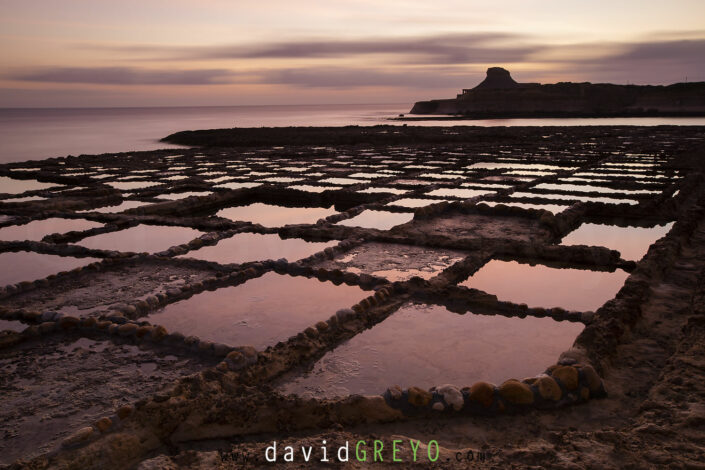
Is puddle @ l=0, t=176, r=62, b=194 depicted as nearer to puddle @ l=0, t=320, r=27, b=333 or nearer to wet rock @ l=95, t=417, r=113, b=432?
puddle @ l=0, t=320, r=27, b=333

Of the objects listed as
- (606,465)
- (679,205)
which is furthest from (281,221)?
(606,465)

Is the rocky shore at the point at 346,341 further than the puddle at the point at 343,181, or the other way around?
the puddle at the point at 343,181

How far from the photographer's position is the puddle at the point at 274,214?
29.8 ft

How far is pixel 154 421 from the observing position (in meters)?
2.85

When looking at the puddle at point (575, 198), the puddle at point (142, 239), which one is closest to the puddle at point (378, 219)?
the puddle at point (142, 239)

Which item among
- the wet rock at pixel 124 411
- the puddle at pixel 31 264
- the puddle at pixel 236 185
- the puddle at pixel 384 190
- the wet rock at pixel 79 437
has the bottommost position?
the wet rock at pixel 79 437

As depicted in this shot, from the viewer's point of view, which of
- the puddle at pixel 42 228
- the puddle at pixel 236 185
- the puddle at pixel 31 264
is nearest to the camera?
the puddle at pixel 31 264

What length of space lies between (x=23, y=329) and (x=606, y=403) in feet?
13.3

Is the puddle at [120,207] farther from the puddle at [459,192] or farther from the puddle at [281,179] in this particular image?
the puddle at [459,192]

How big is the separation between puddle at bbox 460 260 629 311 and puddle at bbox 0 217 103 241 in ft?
19.3

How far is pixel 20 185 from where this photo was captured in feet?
47.2

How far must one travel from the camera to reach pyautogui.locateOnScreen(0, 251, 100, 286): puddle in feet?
19.5

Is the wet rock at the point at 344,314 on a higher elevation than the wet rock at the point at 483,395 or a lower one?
higher

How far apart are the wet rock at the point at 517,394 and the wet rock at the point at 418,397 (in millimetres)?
381
